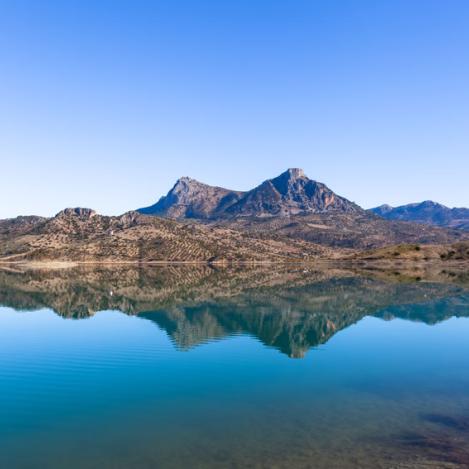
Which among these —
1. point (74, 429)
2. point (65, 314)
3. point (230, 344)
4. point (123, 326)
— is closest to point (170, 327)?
point (123, 326)

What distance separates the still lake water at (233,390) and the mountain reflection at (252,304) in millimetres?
925

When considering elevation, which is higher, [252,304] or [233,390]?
[252,304]

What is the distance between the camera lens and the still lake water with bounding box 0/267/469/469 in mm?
27859

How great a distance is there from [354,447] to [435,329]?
192ft

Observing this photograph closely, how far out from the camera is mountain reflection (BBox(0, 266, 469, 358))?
246ft

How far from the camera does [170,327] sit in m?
78.9

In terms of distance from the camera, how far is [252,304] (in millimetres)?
108250

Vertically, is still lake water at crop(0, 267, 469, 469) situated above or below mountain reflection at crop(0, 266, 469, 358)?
below

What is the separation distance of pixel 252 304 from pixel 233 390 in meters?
67.5

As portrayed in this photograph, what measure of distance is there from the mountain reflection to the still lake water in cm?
92

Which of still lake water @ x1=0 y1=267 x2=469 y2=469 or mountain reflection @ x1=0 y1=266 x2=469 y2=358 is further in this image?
mountain reflection @ x1=0 y1=266 x2=469 y2=358

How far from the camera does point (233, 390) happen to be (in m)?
40.9

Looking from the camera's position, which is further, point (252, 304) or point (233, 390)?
point (252, 304)

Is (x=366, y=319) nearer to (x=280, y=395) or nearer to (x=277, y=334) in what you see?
(x=277, y=334)
